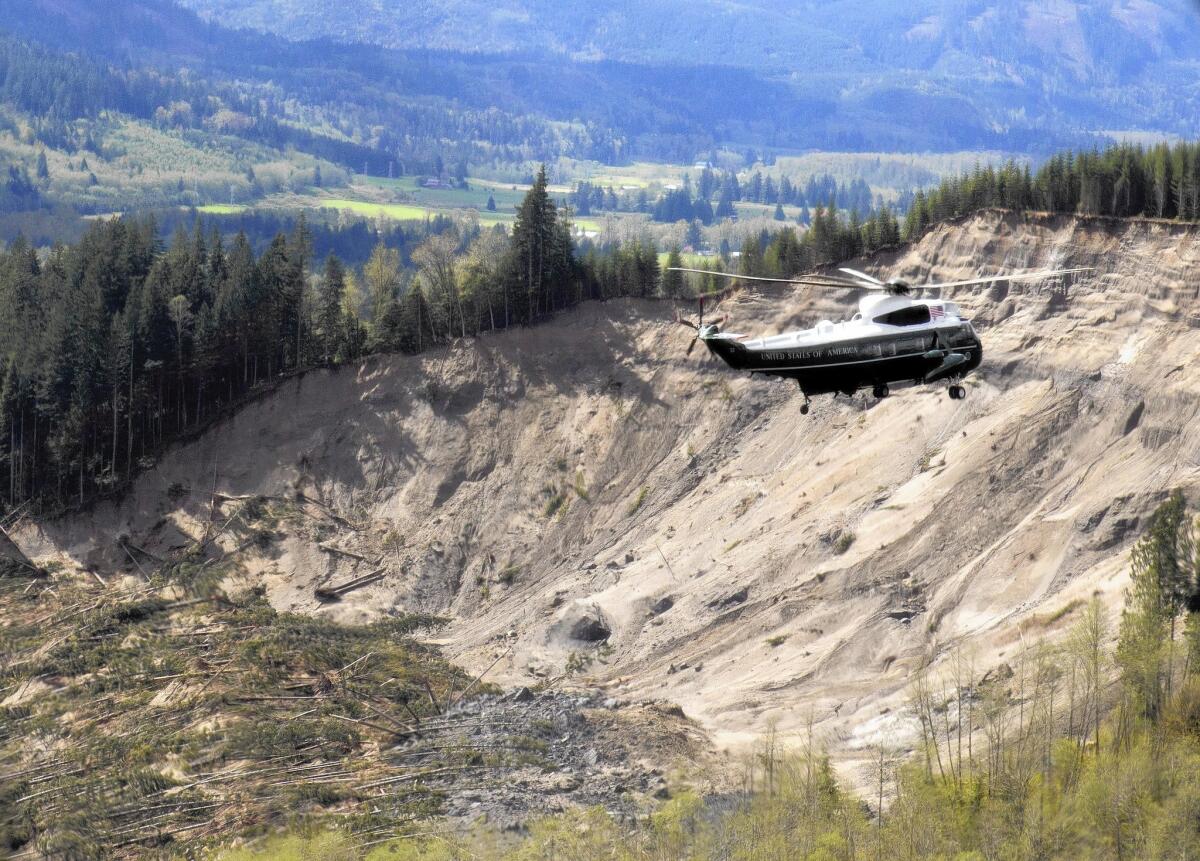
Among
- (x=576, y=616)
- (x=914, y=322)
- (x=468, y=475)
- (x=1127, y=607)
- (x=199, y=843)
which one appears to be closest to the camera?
(x=914, y=322)

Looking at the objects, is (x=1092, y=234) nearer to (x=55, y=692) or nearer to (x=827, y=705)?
(x=827, y=705)

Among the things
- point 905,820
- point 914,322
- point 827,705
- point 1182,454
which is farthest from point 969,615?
point 914,322

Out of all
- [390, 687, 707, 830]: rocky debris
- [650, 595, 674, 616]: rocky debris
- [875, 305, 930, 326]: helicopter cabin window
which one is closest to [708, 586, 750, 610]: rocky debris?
[650, 595, 674, 616]: rocky debris

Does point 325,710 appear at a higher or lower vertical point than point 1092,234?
lower

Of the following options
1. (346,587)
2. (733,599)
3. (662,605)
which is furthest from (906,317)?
→ (346,587)

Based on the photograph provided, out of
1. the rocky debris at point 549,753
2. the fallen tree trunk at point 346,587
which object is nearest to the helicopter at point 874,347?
the rocky debris at point 549,753

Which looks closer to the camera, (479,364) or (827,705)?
(827,705)
